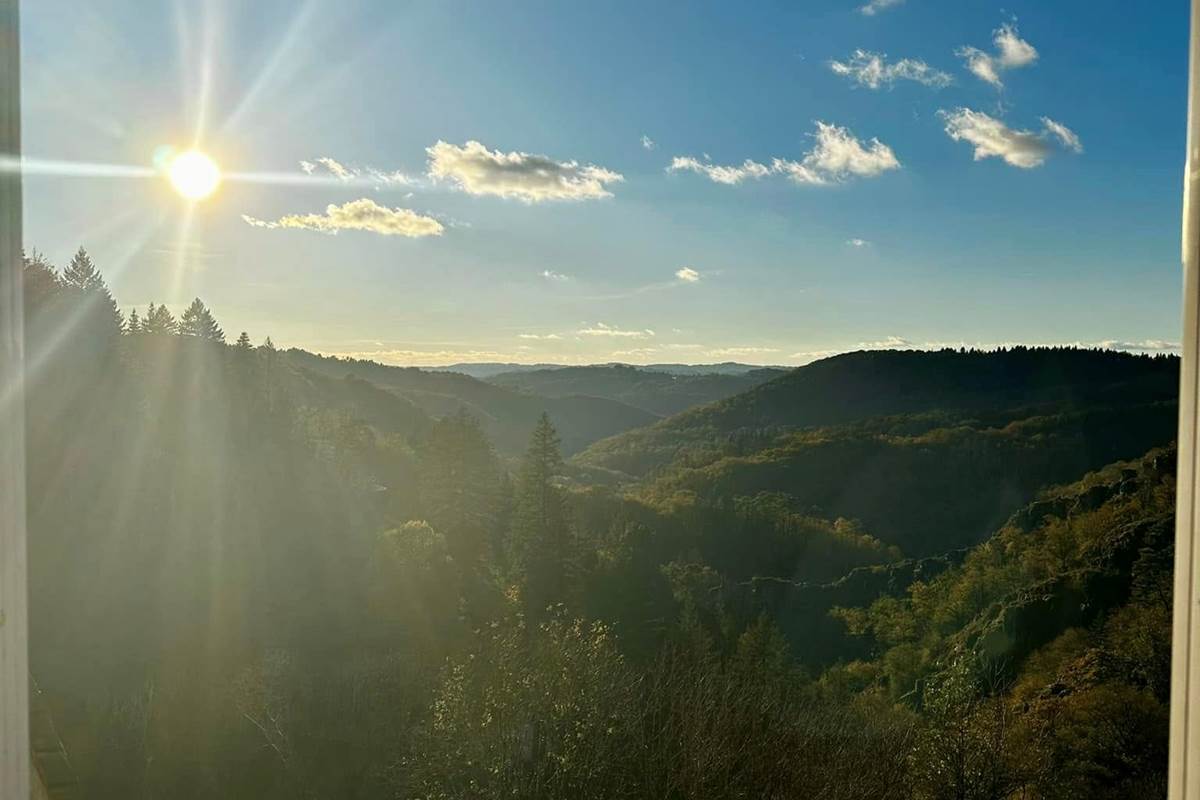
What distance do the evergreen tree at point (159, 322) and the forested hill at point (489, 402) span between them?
14329 millimetres

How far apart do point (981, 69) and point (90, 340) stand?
29.8 feet

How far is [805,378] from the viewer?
63.5 m

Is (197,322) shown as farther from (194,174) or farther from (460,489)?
(194,174)

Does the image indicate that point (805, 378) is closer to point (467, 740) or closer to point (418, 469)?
point (418, 469)

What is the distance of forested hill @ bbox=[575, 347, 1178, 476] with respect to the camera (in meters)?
54.4

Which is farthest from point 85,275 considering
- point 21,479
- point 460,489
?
point 460,489

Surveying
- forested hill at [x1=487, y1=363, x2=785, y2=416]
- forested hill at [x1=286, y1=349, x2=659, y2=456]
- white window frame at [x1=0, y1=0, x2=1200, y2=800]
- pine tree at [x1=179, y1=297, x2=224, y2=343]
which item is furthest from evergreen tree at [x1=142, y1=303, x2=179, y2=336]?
forested hill at [x1=487, y1=363, x2=785, y2=416]

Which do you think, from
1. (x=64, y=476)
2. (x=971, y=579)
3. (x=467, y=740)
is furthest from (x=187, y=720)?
(x=971, y=579)

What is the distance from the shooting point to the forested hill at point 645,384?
215ft

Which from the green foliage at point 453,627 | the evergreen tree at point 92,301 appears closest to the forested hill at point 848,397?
the green foliage at point 453,627

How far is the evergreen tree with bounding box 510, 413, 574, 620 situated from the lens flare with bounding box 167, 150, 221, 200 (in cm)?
1259

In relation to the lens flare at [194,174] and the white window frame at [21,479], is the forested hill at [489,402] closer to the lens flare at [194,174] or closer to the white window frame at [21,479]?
the lens flare at [194,174]

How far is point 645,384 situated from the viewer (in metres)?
77.0

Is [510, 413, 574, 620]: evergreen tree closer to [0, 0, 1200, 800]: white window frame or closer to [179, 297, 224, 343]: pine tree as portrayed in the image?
[179, 297, 224, 343]: pine tree
